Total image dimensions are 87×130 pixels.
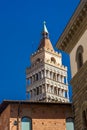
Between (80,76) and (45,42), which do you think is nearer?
(80,76)

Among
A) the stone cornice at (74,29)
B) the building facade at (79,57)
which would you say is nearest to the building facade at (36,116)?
the stone cornice at (74,29)

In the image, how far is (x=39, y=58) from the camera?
104m

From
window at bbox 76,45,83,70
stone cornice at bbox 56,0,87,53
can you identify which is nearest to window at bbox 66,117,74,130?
stone cornice at bbox 56,0,87,53

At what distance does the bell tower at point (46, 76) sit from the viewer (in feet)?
327

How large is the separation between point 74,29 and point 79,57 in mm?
1584

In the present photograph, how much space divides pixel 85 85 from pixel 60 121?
536 inches

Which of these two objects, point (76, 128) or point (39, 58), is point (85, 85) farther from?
point (39, 58)

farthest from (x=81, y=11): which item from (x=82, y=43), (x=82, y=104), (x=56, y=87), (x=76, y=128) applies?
(x=56, y=87)

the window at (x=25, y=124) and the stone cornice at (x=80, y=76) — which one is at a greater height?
the stone cornice at (x=80, y=76)

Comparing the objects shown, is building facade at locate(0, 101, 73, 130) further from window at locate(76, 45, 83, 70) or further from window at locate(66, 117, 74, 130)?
window at locate(76, 45, 83, 70)

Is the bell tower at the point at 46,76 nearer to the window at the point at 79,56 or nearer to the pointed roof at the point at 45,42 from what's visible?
the pointed roof at the point at 45,42

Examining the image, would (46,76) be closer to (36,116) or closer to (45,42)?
(45,42)

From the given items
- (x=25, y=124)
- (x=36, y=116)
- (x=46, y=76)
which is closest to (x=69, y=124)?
(x=36, y=116)

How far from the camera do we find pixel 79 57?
21.5 meters
